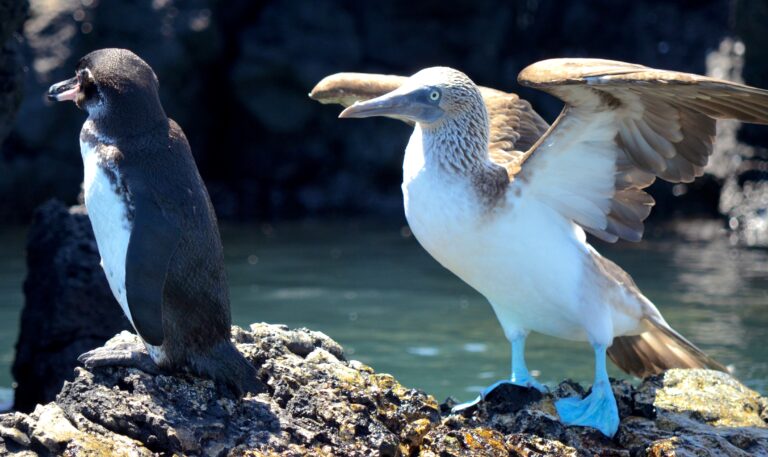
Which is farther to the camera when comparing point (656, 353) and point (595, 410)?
point (656, 353)

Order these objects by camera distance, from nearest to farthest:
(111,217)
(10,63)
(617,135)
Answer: (111,217) < (617,135) < (10,63)

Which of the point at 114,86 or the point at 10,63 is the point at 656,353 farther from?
the point at 10,63

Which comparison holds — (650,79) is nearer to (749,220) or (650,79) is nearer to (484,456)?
(484,456)

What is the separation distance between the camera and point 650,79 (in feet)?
16.7

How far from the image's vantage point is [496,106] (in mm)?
7098

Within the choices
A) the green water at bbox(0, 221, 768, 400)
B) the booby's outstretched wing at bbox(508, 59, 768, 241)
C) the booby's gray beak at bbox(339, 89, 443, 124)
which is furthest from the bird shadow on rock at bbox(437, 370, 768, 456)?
the green water at bbox(0, 221, 768, 400)

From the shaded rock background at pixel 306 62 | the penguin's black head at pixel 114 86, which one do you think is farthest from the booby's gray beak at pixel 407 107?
the shaded rock background at pixel 306 62

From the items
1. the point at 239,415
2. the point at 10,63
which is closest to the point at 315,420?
the point at 239,415

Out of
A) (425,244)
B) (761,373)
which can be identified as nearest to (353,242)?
(761,373)

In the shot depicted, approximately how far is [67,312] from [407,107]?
3.28 meters

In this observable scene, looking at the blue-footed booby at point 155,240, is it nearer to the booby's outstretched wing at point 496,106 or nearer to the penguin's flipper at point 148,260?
the penguin's flipper at point 148,260

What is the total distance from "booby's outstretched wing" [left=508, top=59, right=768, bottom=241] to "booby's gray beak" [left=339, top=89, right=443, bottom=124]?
0.53 meters

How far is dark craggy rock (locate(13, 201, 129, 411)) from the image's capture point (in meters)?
7.69

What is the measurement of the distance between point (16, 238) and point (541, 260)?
10185mm
